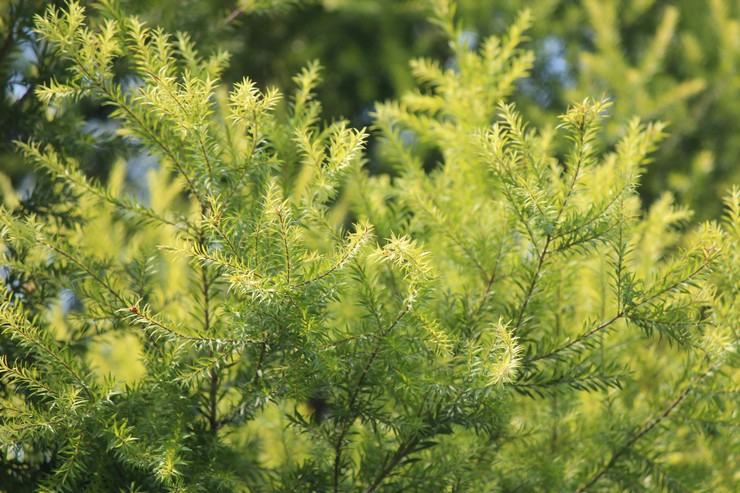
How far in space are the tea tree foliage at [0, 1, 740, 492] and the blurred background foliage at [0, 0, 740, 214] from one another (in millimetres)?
1138

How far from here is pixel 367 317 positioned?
2.98 ft

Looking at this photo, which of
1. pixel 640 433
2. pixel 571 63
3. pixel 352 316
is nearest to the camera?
Result: pixel 640 433

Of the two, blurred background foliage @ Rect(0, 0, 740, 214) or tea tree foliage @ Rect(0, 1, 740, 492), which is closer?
tea tree foliage @ Rect(0, 1, 740, 492)

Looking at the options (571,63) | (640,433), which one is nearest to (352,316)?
(640,433)

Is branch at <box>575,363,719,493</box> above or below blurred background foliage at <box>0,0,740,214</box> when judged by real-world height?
below

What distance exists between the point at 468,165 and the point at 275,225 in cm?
50

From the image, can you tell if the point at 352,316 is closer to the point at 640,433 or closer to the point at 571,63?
the point at 640,433

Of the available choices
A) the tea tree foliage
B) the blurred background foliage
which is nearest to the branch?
the tea tree foliage

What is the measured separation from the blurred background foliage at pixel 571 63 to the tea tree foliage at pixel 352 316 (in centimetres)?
114

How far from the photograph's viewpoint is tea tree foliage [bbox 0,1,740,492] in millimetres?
851

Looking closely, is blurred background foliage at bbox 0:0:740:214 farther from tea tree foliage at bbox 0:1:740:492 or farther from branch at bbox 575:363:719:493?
branch at bbox 575:363:719:493

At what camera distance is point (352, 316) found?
1.19 meters

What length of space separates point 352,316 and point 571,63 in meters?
1.89

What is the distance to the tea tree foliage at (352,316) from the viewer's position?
2.79ft
